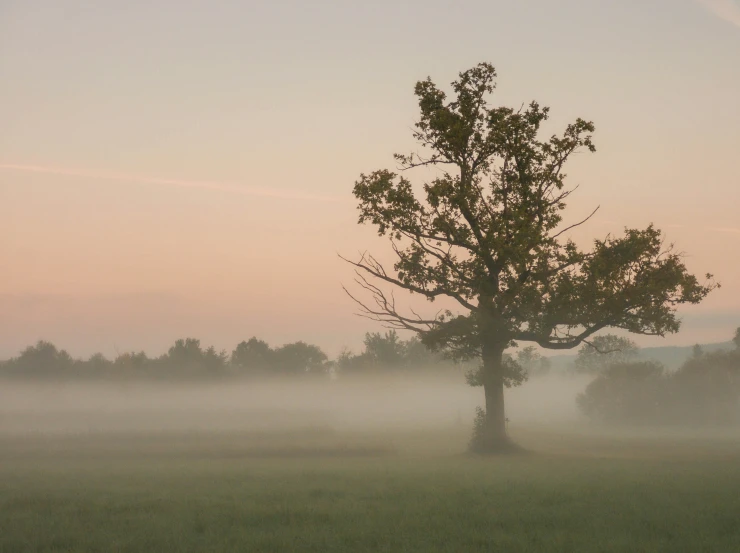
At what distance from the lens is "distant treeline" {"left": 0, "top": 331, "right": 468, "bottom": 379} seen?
124 metres

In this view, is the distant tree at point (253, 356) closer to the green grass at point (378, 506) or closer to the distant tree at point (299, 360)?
the distant tree at point (299, 360)

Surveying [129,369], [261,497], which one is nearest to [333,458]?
[261,497]

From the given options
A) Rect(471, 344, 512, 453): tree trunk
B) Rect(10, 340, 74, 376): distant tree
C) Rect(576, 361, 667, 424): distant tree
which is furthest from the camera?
Rect(10, 340, 74, 376): distant tree

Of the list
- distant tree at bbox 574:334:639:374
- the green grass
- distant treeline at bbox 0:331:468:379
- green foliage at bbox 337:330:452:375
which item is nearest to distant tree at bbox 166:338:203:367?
distant treeline at bbox 0:331:468:379

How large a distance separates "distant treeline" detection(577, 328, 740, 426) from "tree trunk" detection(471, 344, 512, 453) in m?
46.7

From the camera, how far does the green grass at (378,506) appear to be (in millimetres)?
13742

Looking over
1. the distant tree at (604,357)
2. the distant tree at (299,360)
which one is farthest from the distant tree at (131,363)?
the distant tree at (604,357)

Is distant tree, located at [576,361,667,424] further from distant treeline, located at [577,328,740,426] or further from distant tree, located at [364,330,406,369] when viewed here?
distant tree, located at [364,330,406,369]

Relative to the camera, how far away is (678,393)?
79.5 metres

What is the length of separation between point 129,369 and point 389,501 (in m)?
114

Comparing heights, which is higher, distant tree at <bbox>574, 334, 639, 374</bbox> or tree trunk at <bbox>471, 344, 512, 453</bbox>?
distant tree at <bbox>574, 334, 639, 374</bbox>

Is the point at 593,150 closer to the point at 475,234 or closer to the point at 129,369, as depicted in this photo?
the point at 475,234

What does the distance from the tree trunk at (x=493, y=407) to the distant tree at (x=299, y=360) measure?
4077 inches

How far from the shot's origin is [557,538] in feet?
44.9
